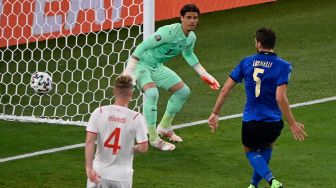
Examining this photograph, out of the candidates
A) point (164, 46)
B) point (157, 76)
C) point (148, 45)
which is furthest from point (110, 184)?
point (157, 76)

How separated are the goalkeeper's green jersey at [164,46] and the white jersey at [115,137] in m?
3.69

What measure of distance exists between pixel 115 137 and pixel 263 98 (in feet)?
7.06

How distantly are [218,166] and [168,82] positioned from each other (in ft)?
4.93

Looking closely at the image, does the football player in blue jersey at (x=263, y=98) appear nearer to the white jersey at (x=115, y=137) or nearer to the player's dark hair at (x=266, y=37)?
the player's dark hair at (x=266, y=37)

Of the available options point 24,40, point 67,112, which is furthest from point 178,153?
point 24,40

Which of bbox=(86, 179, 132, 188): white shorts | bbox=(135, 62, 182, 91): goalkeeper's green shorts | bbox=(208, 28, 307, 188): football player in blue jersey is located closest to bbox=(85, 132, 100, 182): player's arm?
bbox=(86, 179, 132, 188): white shorts

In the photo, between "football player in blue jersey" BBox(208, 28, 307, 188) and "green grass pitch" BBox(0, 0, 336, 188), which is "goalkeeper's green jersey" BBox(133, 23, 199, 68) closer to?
"green grass pitch" BBox(0, 0, 336, 188)

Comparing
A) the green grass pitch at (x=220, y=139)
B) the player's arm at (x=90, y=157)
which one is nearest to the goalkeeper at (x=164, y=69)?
the green grass pitch at (x=220, y=139)

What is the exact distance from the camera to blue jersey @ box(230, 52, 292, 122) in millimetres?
10172

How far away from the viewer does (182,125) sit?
45.3 ft

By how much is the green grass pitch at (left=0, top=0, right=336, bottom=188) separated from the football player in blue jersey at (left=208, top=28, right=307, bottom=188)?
2.23 ft

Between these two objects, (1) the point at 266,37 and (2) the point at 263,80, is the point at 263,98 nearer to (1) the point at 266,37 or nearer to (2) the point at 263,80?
(2) the point at 263,80

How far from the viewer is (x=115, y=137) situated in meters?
8.61

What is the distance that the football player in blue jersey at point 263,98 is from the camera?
10.1m
